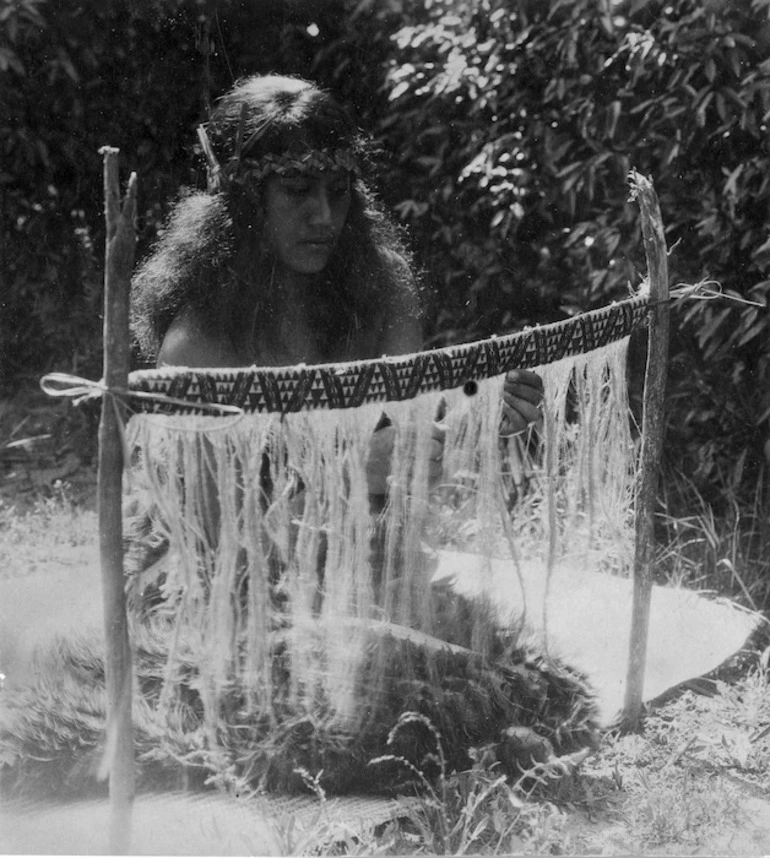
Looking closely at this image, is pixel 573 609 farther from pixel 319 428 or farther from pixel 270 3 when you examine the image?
pixel 270 3

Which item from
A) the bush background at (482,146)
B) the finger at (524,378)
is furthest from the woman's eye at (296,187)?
the finger at (524,378)

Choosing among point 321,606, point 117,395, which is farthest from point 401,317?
point 117,395

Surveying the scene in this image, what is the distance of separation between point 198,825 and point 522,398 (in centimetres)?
88

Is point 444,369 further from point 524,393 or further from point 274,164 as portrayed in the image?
point 274,164

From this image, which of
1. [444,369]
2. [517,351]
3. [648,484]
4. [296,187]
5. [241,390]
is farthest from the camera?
[648,484]

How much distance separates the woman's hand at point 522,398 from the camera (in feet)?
5.70

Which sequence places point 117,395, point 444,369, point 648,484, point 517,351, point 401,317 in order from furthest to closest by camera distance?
point 401,317
point 648,484
point 517,351
point 444,369
point 117,395

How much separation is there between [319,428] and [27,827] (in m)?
0.78

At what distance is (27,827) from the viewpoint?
1.53 meters

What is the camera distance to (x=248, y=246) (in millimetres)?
1859

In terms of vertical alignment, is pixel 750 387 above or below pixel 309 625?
above

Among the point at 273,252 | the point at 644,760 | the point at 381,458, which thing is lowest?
the point at 644,760

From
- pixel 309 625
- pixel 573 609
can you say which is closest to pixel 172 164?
pixel 309 625

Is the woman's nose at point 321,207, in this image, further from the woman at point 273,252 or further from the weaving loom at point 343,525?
the weaving loom at point 343,525
